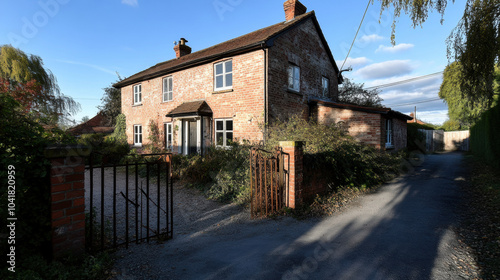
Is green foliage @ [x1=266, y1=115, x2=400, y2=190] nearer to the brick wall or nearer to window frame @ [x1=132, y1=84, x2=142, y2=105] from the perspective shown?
the brick wall

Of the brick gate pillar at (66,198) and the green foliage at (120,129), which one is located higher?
the green foliage at (120,129)

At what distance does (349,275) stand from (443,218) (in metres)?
3.54

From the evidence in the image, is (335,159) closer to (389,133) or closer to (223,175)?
(223,175)

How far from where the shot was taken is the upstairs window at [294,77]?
11422 millimetres

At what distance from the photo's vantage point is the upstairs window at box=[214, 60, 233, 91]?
36.6ft

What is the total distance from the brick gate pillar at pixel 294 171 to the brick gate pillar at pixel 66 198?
3944 millimetres

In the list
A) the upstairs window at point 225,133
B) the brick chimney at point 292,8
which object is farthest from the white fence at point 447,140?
the upstairs window at point 225,133

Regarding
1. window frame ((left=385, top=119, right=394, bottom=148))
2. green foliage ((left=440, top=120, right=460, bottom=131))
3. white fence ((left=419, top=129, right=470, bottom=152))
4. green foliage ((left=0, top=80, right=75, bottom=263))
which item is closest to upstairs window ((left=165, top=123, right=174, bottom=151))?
green foliage ((left=0, top=80, right=75, bottom=263))

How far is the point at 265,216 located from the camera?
531 centimetres

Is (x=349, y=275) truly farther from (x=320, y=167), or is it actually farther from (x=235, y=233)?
(x=320, y=167)

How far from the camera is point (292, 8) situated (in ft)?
40.5

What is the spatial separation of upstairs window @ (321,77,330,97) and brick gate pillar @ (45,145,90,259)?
13.6 metres

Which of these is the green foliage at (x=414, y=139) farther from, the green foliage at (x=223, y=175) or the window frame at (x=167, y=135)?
the window frame at (x=167, y=135)

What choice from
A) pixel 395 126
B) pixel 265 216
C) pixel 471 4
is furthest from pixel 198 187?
pixel 395 126
